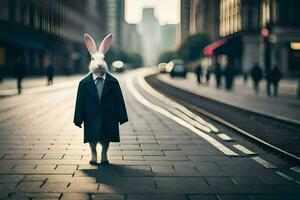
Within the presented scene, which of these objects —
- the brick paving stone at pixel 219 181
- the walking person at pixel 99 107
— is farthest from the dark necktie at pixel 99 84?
the brick paving stone at pixel 219 181

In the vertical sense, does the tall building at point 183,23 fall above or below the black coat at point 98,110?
above

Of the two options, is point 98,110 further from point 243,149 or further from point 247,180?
point 243,149

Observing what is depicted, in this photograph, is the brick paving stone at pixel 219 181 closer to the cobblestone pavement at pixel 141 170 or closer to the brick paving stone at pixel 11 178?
the cobblestone pavement at pixel 141 170

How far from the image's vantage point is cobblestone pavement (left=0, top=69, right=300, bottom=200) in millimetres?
5125

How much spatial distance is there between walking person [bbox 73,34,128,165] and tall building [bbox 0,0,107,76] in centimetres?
2905

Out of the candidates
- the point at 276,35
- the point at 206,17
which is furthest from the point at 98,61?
the point at 206,17

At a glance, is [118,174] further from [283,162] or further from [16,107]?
[16,107]

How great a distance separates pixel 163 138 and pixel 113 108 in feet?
9.16

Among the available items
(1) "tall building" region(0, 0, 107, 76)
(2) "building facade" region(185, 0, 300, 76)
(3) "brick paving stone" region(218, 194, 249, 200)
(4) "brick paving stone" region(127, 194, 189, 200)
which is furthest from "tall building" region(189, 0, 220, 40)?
(4) "brick paving stone" region(127, 194, 189, 200)

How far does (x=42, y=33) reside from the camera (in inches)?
2203

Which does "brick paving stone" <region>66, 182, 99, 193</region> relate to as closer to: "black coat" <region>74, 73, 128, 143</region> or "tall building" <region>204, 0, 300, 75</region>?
"black coat" <region>74, 73, 128, 143</region>

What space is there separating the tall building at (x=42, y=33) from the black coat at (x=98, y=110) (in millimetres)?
29048

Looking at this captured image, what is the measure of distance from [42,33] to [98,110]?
51.1 metres

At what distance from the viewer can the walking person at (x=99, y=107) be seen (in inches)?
263
